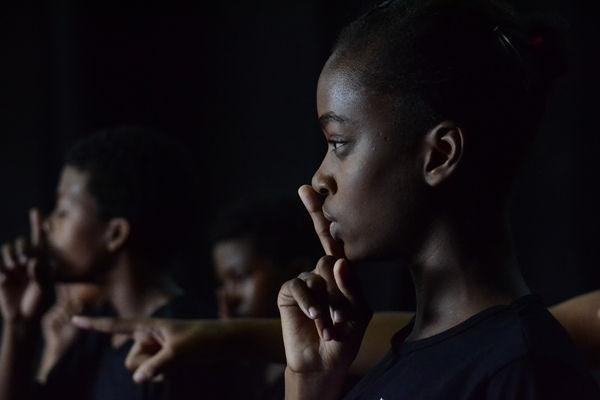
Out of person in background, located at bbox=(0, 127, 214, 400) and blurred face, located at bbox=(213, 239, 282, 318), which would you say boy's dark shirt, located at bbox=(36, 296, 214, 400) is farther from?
blurred face, located at bbox=(213, 239, 282, 318)

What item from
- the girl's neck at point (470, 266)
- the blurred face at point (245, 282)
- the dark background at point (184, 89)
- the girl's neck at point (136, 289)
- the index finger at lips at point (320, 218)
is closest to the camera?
the girl's neck at point (470, 266)

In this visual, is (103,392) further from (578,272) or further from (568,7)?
(568,7)

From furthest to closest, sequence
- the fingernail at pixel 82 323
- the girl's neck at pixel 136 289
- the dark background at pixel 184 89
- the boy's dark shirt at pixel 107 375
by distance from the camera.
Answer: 1. the dark background at pixel 184 89
2. the girl's neck at pixel 136 289
3. the boy's dark shirt at pixel 107 375
4. the fingernail at pixel 82 323

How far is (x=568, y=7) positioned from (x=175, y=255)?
1080 millimetres

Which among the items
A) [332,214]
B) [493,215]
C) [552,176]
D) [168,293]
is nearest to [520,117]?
[493,215]

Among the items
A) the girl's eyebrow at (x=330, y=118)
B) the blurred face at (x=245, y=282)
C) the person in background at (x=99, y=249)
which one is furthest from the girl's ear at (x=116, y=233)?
the girl's eyebrow at (x=330, y=118)

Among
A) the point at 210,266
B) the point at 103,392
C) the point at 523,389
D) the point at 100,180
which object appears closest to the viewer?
the point at 523,389

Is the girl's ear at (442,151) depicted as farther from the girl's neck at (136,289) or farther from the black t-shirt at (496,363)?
the girl's neck at (136,289)

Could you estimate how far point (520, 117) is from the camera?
0.91 m

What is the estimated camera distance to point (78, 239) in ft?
6.31

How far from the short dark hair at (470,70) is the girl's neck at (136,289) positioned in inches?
39.9

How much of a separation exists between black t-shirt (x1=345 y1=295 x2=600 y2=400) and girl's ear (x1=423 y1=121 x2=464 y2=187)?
0.13 meters

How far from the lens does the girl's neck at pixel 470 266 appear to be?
35.7 inches

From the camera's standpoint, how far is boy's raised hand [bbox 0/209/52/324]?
6.13 feet
